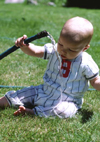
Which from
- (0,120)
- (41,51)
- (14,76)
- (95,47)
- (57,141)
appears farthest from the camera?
(95,47)

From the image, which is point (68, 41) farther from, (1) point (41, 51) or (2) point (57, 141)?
(2) point (57, 141)

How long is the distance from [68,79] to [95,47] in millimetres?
2138

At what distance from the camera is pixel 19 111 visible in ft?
6.28

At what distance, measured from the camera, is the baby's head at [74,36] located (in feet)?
5.53

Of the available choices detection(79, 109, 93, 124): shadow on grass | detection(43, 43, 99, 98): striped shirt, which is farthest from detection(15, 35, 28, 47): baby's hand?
detection(79, 109, 93, 124): shadow on grass

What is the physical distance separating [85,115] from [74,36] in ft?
2.52

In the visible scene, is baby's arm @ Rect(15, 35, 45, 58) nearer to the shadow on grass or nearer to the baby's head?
the baby's head

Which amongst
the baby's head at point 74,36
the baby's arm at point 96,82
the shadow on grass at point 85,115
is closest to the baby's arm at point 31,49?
the baby's head at point 74,36

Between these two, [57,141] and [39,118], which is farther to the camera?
[39,118]

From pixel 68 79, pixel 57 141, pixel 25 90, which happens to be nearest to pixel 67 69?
pixel 68 79

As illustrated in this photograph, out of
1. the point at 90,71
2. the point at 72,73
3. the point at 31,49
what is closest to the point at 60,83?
the point at 72,73

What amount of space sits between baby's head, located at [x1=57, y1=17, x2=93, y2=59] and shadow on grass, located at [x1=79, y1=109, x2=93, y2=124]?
62cm

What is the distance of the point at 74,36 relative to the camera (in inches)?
66.4

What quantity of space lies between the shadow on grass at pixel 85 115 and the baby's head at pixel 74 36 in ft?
2.02
